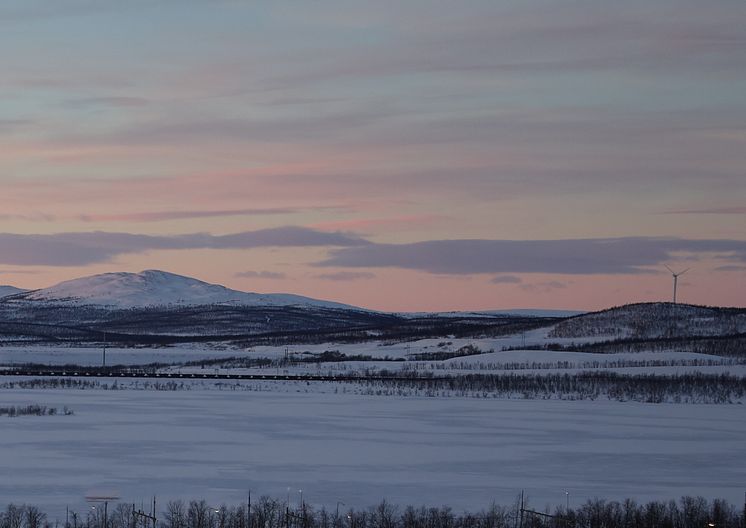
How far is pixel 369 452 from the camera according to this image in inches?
1649

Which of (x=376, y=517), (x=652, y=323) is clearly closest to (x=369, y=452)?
(x=376, y=517)

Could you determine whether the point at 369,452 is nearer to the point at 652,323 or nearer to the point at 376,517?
the point at 376,517

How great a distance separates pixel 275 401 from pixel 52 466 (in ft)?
101

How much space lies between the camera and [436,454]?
137 ft

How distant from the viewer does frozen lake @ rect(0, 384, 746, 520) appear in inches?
1293

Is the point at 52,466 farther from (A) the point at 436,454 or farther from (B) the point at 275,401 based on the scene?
(B) the point at 275,401

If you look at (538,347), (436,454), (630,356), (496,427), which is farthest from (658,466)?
(538,347)

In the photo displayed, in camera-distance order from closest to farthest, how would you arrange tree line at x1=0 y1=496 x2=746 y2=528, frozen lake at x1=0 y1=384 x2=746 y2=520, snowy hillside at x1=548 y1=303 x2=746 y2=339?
tree line at x1=0 y1=496 x2=746 y2=528 < frozen lake at x1=0 y1=384 x2=746 y2=520 < snowy hillside at x1=548 y1=303 x2=746 y2=339

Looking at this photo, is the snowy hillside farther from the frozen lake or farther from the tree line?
the tree line

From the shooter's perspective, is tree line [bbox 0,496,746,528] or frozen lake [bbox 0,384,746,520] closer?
tree line [bbox 0,496,746,528]

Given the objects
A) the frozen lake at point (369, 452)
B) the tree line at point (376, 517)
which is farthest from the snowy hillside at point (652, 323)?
the tree line at point (376, 517)

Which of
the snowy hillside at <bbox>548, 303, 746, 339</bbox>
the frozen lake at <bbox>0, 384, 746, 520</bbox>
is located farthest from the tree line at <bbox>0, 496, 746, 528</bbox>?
the snowy hillside at <bbox>548, 303, 746, 339</bbox>

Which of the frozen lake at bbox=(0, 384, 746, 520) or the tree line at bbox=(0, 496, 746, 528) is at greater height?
the frozen lake at bbox=(0, 384, 746, 520)

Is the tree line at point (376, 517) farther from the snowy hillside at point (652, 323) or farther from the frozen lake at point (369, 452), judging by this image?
the snowy hillside at point (652, 323)
